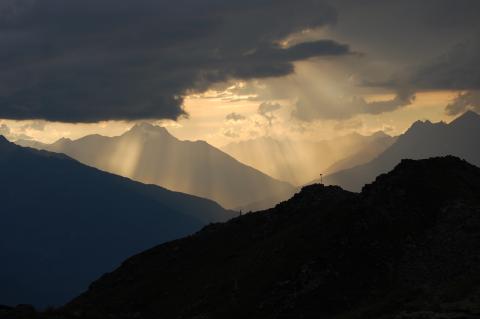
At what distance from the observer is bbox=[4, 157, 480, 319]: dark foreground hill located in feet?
169

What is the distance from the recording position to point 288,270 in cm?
6000

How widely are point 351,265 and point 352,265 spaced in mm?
101

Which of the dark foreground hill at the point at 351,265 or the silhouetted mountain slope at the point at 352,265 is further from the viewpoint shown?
the silhouetted mountain slope at the point at 352,265

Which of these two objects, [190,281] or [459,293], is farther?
[190,281]

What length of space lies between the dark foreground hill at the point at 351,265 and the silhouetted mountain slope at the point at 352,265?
12 centimetres

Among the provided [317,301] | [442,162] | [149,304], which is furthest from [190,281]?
[442,162]

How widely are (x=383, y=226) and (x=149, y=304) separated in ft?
99.9

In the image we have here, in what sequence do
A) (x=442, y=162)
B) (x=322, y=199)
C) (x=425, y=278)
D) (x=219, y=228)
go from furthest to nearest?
(x=219, y=228)
(x=322, y=199)
(x=442, y=162)
(x=425, y=278)

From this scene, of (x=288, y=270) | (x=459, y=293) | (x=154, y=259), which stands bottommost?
(x=459, y=293)

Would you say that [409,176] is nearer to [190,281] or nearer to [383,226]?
[383,226]

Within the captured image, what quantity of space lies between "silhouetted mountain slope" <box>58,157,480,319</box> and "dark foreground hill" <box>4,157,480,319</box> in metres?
0.12

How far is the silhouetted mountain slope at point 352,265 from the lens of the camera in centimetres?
5214

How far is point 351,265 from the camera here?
57.1 meters

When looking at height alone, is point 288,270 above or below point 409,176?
below
